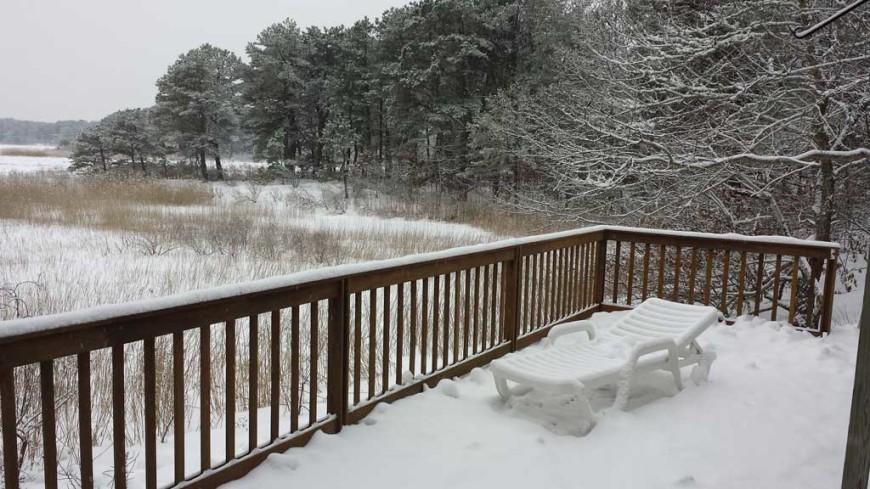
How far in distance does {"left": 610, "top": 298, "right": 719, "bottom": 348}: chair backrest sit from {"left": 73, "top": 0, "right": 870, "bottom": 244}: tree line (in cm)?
289

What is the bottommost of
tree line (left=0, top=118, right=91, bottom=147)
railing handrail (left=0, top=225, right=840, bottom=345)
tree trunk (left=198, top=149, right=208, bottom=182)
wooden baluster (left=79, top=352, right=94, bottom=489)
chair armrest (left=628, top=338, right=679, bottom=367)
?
chair armrest (left=628, top=338, right=679, bottom=367)

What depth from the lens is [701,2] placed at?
7902 millimetres

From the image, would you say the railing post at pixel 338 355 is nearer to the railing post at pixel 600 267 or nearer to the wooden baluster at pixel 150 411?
the wooden baluster at pixel 150 411

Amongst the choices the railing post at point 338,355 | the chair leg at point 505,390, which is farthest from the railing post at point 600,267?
the railing post at point 338,355

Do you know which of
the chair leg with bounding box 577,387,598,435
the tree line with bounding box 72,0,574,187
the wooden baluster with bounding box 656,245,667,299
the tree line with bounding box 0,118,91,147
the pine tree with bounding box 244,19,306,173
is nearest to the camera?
the chair leg with bounding box 577,387,598,435

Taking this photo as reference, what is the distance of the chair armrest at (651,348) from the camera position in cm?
305

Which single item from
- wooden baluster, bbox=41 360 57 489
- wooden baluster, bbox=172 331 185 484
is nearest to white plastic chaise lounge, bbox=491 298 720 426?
wooden baluster, bbox=172 331 185 484

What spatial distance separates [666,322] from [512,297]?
991 millimetres

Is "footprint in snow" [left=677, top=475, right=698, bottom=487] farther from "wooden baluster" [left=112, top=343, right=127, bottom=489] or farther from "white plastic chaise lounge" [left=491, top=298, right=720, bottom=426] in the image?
"wooden baluster" [left=112, top=343, right=127, bottom=489]

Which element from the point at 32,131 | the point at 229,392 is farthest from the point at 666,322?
the point at 32,131

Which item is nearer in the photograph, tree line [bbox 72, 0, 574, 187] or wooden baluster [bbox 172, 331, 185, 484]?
wooden baluster [bbox 172, 331, 185, 484]

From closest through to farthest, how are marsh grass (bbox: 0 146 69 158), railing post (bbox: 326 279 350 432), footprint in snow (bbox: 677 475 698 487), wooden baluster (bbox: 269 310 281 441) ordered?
footprint in snow (bbox: 677 475 698 487), wooden baluster (bbox: 269 310 281 441), railing post (bbox: 326 279 350 432), marsh grass (bbox: 0 146 69 158)

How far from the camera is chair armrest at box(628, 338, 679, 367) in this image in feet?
10.0

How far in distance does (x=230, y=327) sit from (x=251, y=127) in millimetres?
24503
